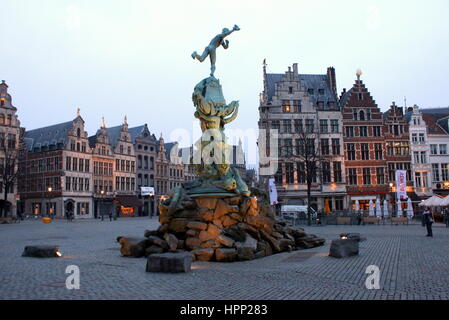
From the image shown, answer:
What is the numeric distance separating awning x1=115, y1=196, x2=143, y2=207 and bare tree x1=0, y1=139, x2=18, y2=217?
55.6ft

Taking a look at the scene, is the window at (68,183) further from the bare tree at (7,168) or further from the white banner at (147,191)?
the white banner at (147,191)

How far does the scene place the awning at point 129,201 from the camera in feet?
221

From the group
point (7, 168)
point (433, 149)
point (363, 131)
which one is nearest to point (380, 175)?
point (363, 131)

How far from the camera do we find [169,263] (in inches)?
417

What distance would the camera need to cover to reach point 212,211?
1496 cm

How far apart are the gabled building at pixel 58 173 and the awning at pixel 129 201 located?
501 centimetres

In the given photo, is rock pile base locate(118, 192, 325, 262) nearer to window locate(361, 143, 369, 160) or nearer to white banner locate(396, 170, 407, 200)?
white banner locate(396, 170, 407, 200)

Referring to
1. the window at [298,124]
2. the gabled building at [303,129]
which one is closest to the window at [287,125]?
the gabled building at [303,129]

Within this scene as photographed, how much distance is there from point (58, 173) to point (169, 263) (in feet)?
180

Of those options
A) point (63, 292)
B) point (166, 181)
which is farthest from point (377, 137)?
point (63, 292)

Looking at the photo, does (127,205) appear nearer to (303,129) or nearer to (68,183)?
(68,183)

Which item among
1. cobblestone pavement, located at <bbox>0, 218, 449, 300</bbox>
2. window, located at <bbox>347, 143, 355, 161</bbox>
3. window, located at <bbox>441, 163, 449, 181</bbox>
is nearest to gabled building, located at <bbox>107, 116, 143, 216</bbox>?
window, located at <bbox>347, 143, 355, 161</bbox>

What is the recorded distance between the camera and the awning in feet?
221
